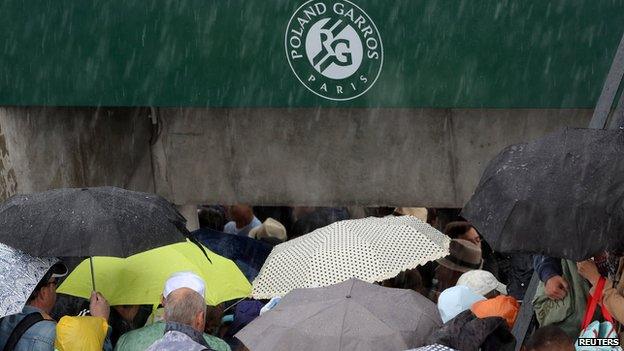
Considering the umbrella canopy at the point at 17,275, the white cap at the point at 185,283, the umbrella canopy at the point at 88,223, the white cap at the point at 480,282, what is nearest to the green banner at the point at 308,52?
the white cap at the point at 480,282

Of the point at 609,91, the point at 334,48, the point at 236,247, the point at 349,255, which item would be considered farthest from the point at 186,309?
the point at 236,247

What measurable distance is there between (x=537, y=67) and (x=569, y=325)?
2.15 metres

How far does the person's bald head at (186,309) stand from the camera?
15.4 ft

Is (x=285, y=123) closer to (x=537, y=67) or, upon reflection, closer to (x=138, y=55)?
(x=138, y=55)

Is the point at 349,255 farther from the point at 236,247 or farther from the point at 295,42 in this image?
the point at 236,247

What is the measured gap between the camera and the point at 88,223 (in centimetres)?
540

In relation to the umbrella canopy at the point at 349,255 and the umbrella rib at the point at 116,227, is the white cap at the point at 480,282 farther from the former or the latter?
the umbrella rib at the point at 116,227

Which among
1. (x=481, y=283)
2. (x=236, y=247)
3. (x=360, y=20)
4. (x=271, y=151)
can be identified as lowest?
(x=236, y=247)

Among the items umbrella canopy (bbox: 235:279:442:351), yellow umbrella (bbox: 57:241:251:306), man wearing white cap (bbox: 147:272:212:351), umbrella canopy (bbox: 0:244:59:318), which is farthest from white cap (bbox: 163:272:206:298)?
yellow umbrella (bbox: 57:241:251:306)

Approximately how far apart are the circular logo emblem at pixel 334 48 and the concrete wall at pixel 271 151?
82 cm

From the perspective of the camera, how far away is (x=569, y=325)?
555 cm

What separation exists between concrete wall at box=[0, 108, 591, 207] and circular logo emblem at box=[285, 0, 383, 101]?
0.82 meters

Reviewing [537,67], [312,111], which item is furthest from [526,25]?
[312,111]

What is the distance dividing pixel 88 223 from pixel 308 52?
2466 millimetres
